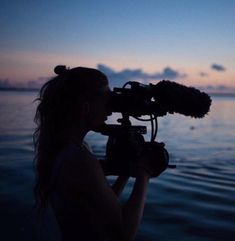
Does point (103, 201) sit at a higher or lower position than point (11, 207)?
higher

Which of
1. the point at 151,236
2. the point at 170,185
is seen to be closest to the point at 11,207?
the point at 151,236

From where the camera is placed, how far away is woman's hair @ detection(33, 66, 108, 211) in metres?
2.11

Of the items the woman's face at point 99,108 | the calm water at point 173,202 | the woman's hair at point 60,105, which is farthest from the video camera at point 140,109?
the calm water at point 173,202

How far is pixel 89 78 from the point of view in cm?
213

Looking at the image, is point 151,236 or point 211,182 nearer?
point 151,236

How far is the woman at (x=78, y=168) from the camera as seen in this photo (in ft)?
6.13

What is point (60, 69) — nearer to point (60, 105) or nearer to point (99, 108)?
point (60, 105)

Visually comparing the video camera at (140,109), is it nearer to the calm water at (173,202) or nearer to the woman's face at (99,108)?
the woman's face at (99,108)

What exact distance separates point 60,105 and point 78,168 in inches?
17.9

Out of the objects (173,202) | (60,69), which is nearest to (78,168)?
(60,69)

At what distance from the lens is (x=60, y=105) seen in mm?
2137

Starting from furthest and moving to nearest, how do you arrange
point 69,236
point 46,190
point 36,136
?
point 36,136, point 46,190, point 69,236

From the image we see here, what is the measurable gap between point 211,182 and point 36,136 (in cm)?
785

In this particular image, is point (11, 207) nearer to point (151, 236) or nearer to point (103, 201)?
point (151, 236)
